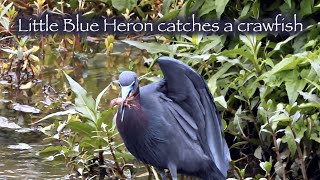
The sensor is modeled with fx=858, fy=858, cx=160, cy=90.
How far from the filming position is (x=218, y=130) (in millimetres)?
4641

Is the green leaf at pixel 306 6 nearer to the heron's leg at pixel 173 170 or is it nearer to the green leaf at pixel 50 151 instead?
the heron's leg at pixel 173 170

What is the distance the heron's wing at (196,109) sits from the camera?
Result: 14.8ft

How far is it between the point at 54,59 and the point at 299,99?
3350mm

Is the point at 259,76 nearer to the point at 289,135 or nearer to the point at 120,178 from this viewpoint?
the point at 289,135

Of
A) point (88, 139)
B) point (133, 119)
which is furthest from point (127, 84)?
point (88, 139)

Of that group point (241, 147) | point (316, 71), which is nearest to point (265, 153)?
point (241, 147)

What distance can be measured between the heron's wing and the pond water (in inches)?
30.9

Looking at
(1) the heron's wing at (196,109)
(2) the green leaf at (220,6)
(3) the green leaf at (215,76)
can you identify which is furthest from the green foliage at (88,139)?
(2) the green leaf at (220,6)

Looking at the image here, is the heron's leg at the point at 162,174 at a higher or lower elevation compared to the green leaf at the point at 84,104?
lower

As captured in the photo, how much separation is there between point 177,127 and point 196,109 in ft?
0.54

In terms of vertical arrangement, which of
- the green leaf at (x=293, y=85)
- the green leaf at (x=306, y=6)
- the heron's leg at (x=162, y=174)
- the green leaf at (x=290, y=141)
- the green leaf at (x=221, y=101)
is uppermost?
the green leaf at (x=306, y=6)

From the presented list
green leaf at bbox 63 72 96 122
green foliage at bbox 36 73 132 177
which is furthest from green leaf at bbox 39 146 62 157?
green leaf at bbox 63 72 96 122

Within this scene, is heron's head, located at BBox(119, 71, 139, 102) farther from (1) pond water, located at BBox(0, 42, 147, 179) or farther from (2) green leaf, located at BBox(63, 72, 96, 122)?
(1) pond water, located at BBox(0, 42, 147, 179)

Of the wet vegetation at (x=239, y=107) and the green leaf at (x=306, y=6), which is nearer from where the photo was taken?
the wet vegetation at (x=239, y=107)
